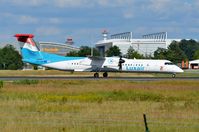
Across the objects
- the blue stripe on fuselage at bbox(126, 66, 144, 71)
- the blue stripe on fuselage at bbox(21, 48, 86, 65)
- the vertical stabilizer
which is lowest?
the blue stripe on fuselage at bbox(126, 66, 144, 71)

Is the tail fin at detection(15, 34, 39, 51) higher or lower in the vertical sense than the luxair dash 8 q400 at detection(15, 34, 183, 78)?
higher

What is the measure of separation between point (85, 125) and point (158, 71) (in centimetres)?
5634

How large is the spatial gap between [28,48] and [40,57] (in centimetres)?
287

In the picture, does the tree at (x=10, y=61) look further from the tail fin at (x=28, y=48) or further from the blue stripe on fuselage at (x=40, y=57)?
the blue stripe on fuselage at (x=40, y=57)

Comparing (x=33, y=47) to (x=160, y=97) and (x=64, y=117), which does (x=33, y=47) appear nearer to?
(x=160, y=97)

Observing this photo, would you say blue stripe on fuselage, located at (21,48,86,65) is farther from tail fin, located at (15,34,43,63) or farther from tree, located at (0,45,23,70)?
tree, located at (0,45,23,70)

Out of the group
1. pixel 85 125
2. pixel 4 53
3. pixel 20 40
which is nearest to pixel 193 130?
pixel 85 125

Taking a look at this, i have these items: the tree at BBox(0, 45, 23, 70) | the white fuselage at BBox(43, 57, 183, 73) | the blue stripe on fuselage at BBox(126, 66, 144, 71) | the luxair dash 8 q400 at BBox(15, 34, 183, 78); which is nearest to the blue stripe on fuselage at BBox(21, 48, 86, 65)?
the luxair dash 8 q400 at BBox(15, 34, 183, 78)

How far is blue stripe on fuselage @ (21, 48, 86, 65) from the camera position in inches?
2872

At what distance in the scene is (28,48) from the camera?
75562mm

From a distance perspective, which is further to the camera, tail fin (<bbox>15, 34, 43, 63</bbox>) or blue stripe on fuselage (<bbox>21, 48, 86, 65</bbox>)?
tail fin (<bbox>15, 34, 43, 63</bbox>)

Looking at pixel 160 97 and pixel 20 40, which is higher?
pixel 20 40

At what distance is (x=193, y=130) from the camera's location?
16281 mm

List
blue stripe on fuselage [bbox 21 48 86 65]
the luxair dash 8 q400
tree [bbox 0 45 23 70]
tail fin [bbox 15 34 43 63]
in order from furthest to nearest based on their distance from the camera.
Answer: tree [bbox 0 45 23 70] → tail fin [bbox 15 34 43 63] → blue stripe on fuselage [bbox 21 48 86 65] → the luxair dash 8 q400
